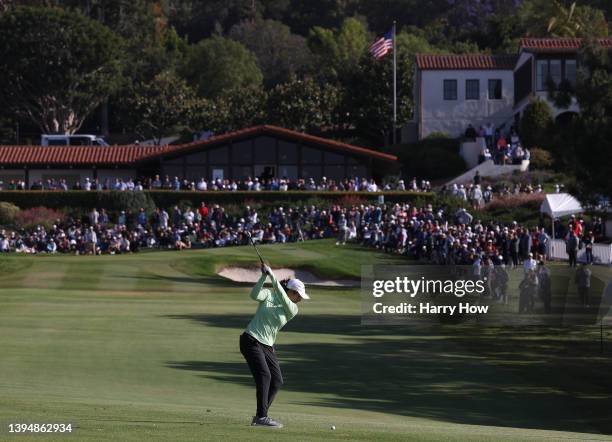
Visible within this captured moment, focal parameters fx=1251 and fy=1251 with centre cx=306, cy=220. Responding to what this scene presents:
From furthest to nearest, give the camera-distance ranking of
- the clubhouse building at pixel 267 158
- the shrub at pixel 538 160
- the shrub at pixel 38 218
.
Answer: the clubhouse building at pixel 267 158
the shrub at pixel 538 160
the shrub at pixel 38 218

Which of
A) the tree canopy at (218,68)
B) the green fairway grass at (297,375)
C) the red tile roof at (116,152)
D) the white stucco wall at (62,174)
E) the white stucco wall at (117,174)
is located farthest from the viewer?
the tree canopy at (218,68)

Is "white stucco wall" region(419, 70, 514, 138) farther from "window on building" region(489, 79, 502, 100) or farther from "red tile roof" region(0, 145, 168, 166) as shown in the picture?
"red tile roof" region(0, 145, 168, 166)

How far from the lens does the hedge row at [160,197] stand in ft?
192

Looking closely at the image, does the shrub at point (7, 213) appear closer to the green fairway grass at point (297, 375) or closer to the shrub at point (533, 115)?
Result: the green fairway grass at point (297, 375)

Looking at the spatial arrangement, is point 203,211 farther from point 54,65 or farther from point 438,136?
point 54,65

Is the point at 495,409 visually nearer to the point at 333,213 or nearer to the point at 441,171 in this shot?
A: the point at 333,213

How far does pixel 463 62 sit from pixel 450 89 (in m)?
1.80

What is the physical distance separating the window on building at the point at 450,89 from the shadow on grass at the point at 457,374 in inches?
1941

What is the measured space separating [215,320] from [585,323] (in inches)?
335

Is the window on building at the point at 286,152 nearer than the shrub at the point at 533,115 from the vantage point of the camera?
No

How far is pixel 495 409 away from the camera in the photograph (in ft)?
61.2

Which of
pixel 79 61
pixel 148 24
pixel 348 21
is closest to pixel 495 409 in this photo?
pixel 79 61

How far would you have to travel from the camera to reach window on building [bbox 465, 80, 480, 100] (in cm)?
7619

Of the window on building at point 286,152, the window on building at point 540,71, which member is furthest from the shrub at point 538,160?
the window on building at point 286,152
